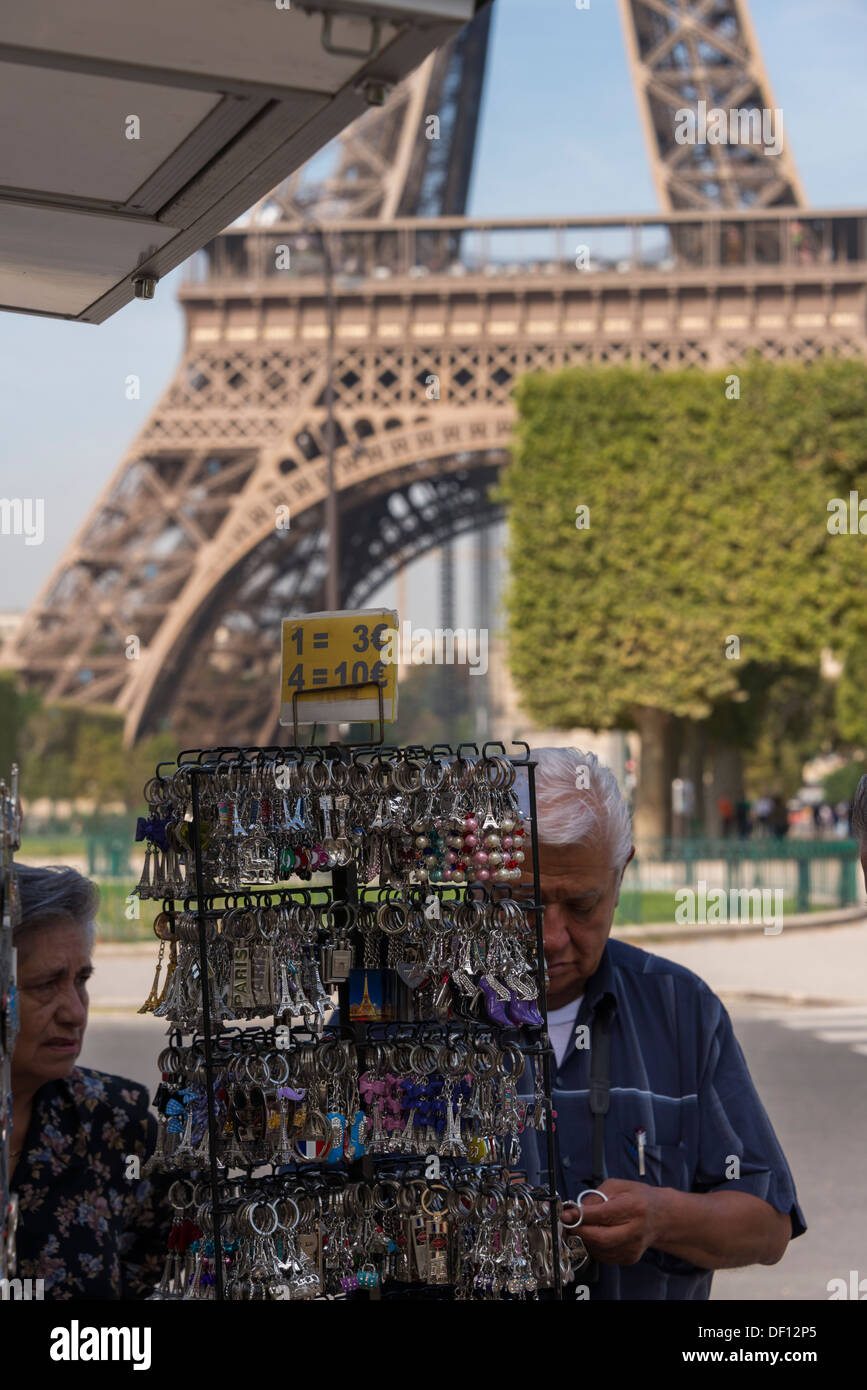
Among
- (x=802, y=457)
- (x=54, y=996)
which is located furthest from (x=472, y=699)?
(x=54, y=996)

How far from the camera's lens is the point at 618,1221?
109 inches

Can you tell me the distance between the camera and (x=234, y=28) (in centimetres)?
190

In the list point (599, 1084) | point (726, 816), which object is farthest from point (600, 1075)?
point (726, 816)

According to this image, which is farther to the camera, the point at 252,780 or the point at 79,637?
the point at 79,637

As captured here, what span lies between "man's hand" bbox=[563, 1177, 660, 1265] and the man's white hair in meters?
0.60

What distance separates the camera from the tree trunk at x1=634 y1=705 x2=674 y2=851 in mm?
28719

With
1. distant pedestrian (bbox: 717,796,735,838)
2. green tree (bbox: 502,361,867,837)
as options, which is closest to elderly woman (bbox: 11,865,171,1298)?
green tree (bbox: 502,361,867,837)

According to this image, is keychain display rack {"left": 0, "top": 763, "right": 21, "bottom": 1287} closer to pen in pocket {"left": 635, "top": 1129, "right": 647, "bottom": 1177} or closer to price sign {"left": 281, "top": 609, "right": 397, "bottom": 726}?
price sign {"left": 281, "top": 609, "right": 397, "bottom": 726}

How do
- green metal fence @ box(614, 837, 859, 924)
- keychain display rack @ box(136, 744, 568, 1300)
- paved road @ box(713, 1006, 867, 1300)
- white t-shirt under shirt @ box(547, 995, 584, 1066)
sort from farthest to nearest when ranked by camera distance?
green metal fence @ box(614, 837, 859, 924) < paved road @ box(713, 1006, 867, 1300) < white t-shirt under shirt @ box(547, 995, 584, 1066) < keychain display rack @ box(136, 744, 568, 1300)

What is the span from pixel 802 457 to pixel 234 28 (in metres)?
28.3

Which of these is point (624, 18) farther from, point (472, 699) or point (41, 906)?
point (41, 906)

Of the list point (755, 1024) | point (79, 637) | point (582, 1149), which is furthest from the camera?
point (79, 637)

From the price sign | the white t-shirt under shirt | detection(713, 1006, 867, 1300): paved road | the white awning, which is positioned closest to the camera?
the white awning

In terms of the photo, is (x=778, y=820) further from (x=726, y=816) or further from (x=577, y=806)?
(x=577, y=806)
